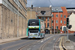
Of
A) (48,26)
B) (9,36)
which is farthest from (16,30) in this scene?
(48,26)

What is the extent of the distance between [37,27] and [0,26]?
708cm

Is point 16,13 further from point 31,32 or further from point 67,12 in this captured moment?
point 67,12

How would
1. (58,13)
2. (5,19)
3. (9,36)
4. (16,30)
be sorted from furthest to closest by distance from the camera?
(58,13) → (16,30) → (9,36) → (5,19)

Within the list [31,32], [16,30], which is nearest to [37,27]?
[31,32]

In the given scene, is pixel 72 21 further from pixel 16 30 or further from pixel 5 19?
pixel 5 19

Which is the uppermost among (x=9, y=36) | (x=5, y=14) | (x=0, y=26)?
(x=5, y=14)

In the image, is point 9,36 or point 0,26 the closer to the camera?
point 0,26

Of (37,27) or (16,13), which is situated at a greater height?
(16,13)

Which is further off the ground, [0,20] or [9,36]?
[0,20]

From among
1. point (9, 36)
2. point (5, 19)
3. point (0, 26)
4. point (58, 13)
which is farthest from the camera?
point (58, 13)

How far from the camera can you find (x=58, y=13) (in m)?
89.3

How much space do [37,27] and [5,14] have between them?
7.59 meters

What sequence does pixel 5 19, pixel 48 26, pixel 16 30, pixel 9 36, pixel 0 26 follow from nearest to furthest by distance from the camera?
pixel 0 26 < pixel 5 19 < pixel 9 36 < pixel 16 30 < pixel 48 26

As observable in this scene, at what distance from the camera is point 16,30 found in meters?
41.7
